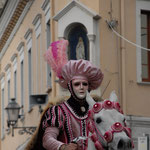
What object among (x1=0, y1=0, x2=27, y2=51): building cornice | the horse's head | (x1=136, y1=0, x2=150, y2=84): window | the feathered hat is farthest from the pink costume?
(x1=0, y1=0, x2=27, y2=51): building cornice

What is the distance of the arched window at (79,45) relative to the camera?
20109 mm

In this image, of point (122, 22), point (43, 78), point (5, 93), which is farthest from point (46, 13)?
point (5, 93)

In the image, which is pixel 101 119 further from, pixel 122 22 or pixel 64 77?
pixel 122 22

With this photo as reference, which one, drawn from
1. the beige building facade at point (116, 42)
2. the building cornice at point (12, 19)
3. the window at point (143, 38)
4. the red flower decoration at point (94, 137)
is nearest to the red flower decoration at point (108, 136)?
the red flower decoration at point (94, 137)

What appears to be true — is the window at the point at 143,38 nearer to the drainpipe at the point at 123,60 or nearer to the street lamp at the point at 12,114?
the drainpipe at the point at 123,60

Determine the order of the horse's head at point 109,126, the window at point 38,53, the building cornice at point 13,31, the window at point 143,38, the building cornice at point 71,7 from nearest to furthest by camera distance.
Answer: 1. the horse's head at point 109,126
2. the building cornice at point 71,7
3. the window at point 143,38
4. the window at point 38,53
5. the building cornice at point 13,31

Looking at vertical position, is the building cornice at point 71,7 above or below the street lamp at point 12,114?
above

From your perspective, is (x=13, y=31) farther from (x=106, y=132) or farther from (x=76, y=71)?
(x=106, y=132)

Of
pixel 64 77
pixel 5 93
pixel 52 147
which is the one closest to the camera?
pixel 52 147

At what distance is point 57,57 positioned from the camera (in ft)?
30.5

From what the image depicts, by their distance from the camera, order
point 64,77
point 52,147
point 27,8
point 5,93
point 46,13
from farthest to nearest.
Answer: point 5,93 → point 27,8 → point 46,13 → point 64,77 → point 52,147

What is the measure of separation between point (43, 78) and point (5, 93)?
11.3 metres

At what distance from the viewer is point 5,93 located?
1385 inches

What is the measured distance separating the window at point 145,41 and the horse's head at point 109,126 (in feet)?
40.4
